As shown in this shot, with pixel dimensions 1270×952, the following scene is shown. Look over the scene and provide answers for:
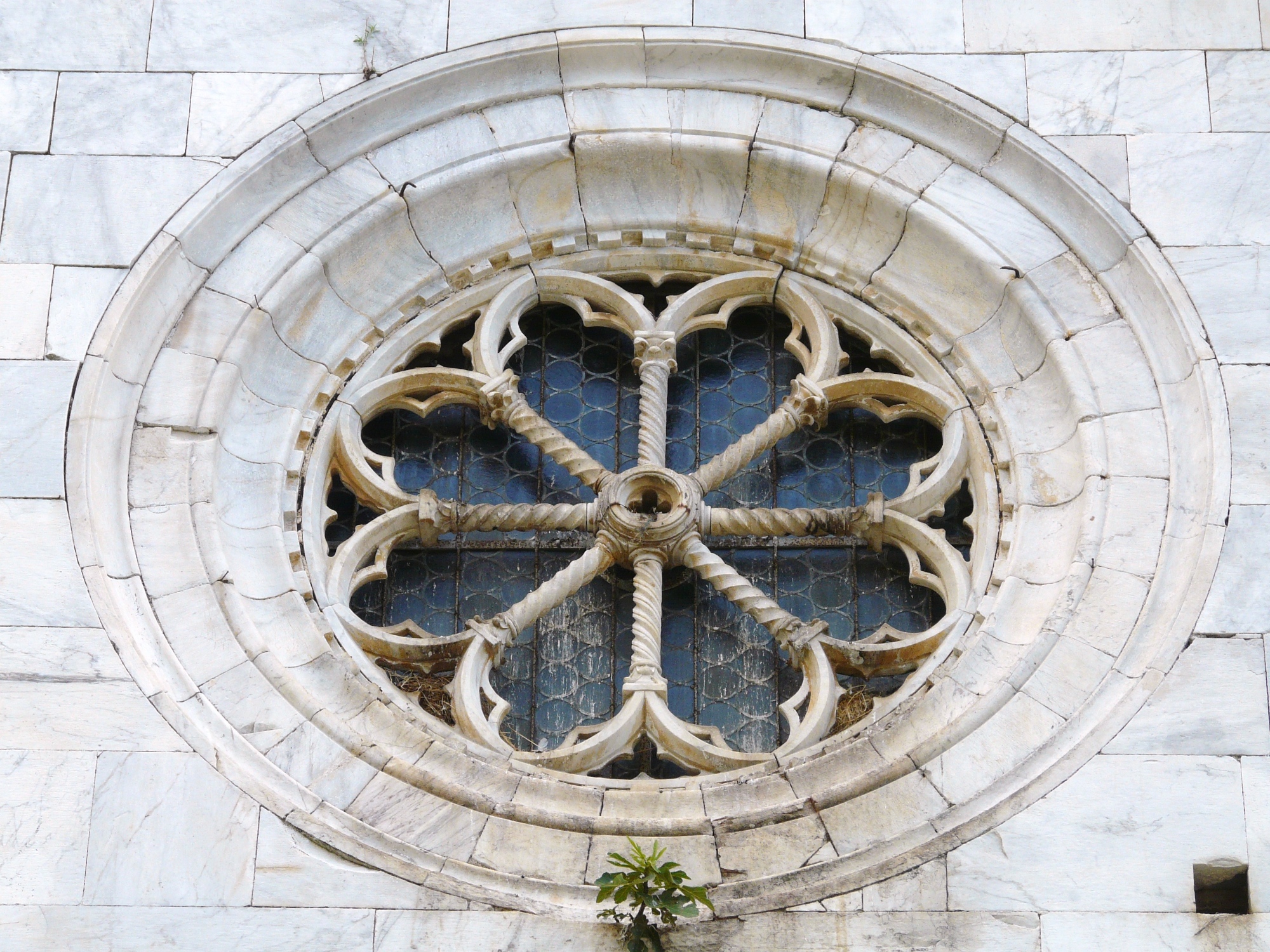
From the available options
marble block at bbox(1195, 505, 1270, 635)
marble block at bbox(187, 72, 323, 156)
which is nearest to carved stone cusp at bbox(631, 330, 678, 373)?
marble block at bbox(187, 72, 323, 156)

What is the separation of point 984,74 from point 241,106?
3632 millimetres

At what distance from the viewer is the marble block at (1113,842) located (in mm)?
10000

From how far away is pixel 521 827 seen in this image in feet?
34.2

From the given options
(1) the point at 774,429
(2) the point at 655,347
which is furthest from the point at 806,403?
(2) the point at 655,347

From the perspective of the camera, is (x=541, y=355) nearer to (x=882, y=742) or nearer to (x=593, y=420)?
(x=593, y=420)

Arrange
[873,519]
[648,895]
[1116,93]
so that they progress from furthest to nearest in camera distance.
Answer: [1116,93] → [873,519] → [648,895]

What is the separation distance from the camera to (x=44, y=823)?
10.2 meters

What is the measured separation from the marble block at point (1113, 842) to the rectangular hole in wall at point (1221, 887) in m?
0.04

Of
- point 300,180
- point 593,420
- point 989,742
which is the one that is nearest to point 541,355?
point 593,420

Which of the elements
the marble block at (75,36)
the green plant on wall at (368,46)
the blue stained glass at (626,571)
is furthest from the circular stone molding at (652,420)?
the marble block at (75,36)

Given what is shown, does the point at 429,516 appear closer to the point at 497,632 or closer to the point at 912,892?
the point at 497,632

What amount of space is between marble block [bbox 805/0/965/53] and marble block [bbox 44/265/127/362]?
3662 millimetres

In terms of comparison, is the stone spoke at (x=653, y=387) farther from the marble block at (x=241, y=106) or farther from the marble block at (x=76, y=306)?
the marble block at (x=76, y=306)

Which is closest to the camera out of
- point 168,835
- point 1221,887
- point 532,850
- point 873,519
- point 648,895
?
point 648,895
